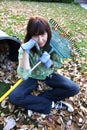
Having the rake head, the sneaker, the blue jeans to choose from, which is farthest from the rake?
the sneaker

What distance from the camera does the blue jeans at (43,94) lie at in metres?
3.73

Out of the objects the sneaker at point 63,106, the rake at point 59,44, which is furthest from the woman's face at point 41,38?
the sneaker at point 63,106

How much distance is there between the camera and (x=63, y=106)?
400 centimetres

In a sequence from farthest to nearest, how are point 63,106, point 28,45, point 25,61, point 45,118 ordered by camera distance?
1. point 63,106
2. point 45,118
3. point 25,61
4. point 28,45

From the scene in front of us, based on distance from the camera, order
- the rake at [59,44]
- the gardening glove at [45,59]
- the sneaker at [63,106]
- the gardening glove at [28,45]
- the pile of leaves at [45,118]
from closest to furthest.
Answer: the gardening glove at [28,45], the gardening glove at [45,59], the pile of leaves at [45,118], the rake at [59,44], the sneaker at [63,106]

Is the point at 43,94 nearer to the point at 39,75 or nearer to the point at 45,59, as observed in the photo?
the point at 39,75

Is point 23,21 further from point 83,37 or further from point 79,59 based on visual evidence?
point 79,59

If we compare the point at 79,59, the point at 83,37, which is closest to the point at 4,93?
the point at 79,59

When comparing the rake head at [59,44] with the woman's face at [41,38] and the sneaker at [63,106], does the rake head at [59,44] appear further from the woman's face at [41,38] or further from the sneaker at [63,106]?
the sneaker at [63,106]

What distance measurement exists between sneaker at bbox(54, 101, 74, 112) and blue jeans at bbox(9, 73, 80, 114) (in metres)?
0.07

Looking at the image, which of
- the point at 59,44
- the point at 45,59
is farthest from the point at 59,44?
the point at 45,59

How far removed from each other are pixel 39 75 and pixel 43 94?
0.32m

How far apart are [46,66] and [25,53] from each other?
14.5 inches

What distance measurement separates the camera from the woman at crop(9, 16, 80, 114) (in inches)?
134
